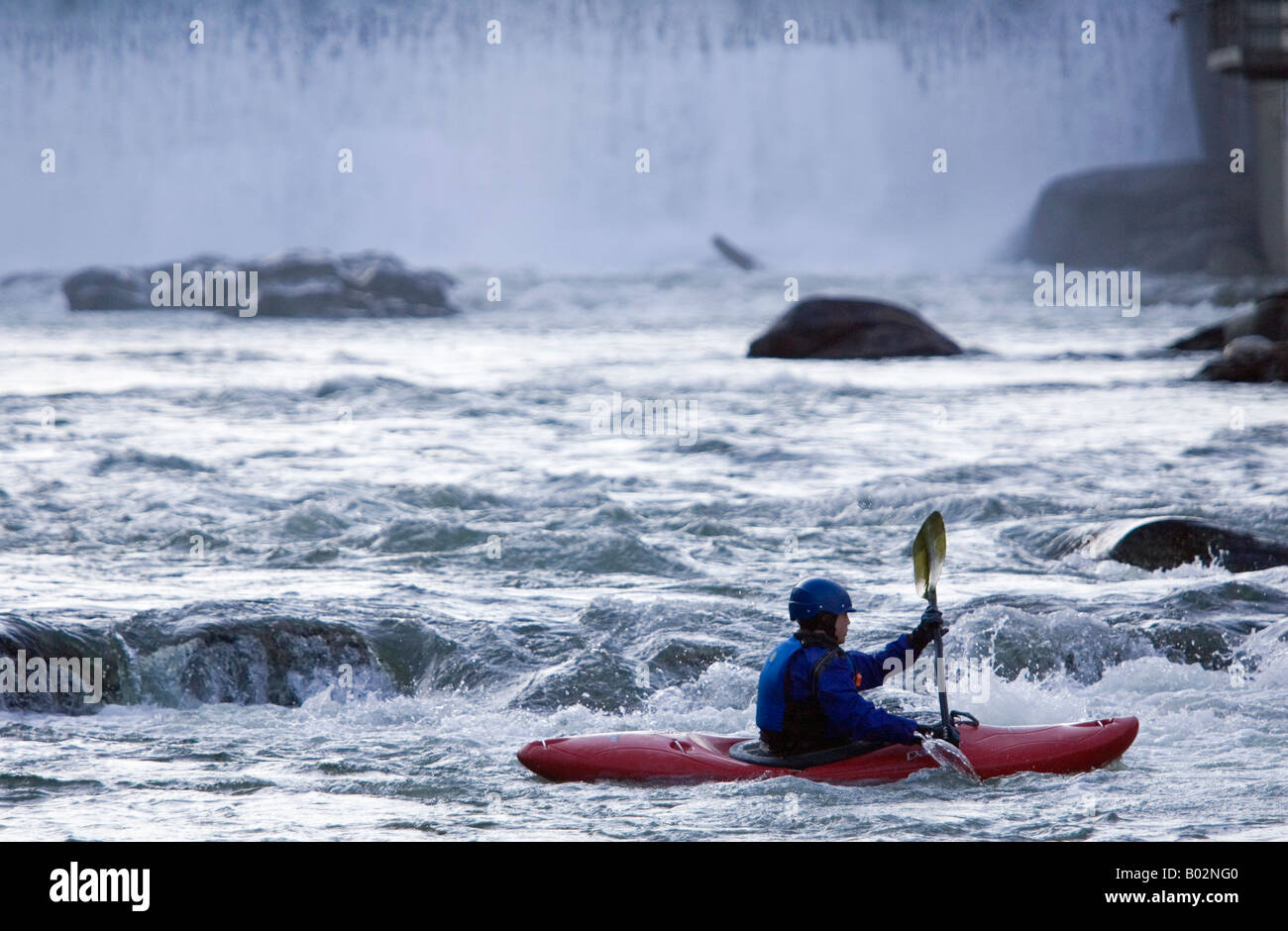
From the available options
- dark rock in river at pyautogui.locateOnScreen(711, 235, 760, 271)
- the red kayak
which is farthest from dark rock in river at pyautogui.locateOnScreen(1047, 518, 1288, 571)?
dark rock in river at pyautogui.locateOnScreen(711, 235, 760, 271)

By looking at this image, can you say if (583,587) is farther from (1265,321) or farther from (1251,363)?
(1265,321)

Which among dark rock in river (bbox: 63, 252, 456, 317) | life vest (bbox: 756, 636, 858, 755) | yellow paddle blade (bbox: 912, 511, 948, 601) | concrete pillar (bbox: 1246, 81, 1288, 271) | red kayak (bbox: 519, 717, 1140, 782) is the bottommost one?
red kayak (bbox: 519, 717, 1140, 782)

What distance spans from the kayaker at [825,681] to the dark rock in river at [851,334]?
13.1 m

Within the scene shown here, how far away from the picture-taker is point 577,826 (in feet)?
13.2

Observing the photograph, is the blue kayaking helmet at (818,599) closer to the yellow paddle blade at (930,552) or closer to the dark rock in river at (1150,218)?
the yellow paddle blade at (930,552)

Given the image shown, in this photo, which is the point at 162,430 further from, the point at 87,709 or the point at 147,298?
the point at 147,298

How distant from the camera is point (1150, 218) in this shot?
38.8 meters

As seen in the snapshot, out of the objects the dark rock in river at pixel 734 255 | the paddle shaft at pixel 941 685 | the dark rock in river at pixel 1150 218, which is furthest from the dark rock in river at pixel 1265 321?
the dark rock in river at pixel 734 255

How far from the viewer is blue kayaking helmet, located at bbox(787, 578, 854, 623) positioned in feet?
13.7

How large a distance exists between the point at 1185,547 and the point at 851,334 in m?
10.3

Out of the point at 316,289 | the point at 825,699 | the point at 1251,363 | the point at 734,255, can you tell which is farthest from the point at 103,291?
the point at 825,699

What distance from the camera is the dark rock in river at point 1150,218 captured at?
36.1 m

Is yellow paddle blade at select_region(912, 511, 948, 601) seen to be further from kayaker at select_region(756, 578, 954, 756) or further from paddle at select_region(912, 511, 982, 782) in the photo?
kayaker at select_region(756, 578, 954, 756)
